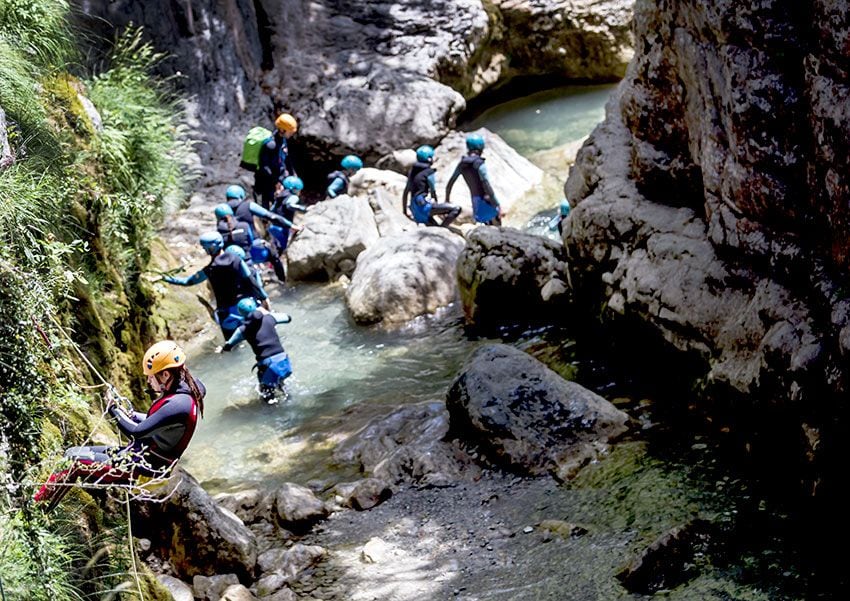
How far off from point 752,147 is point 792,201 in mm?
497

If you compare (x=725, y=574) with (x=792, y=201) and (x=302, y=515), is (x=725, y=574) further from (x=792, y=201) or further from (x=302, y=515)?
(x=302, y=515)

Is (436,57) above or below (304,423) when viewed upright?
above

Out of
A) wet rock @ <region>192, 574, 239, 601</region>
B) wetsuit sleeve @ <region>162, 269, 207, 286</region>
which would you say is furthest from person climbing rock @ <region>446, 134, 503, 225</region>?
wet rock @ <region>192, 574, 239, 601</region>

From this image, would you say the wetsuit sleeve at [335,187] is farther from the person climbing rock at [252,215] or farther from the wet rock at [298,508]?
the wet rock at [298,508]

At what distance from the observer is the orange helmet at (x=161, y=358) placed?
18.2ft

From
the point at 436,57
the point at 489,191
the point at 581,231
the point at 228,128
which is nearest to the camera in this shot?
the point at 581,231

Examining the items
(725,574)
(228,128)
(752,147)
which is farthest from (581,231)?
(228,128)

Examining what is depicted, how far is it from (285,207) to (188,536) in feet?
24.4

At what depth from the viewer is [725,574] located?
4.93 m

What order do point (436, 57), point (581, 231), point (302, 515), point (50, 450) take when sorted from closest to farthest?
point (50, 450) → point (302, 515) → point (581, 231) → point (436, 57)

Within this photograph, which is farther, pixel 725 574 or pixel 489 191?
pixel 489 191

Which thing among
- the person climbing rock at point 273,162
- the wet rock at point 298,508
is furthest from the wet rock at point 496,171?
the wet rock at point 298,508

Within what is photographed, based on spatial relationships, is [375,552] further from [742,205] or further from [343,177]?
[343,177]

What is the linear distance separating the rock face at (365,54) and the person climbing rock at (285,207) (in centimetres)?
249
